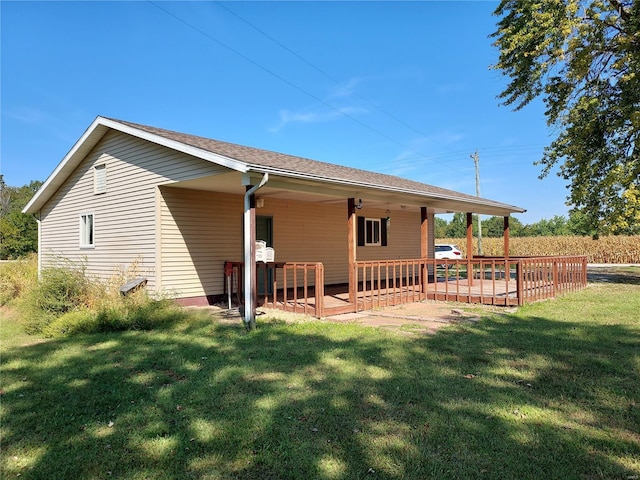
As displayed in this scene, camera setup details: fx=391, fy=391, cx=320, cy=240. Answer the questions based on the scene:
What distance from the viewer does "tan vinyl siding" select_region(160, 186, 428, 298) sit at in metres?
9.19

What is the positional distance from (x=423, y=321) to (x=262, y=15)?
10.0 m

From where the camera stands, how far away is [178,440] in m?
2.88

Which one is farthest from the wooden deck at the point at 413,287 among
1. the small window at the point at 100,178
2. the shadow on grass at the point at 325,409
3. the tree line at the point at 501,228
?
the tree line at the point at 501,228

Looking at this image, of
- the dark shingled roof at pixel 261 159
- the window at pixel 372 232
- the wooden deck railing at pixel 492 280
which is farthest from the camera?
the window at pixel 372 232

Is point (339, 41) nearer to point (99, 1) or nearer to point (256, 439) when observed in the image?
point (99, 1)

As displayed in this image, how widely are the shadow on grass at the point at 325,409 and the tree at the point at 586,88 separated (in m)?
9.65

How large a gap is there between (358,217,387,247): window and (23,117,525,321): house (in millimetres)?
996

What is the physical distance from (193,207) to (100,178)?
11.5 ft

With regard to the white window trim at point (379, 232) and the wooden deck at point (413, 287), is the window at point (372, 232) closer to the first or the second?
the white window trim at point (379, 232)

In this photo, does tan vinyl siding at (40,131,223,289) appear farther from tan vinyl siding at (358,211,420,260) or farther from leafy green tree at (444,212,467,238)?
leafy green tree at (444,212,467,238)

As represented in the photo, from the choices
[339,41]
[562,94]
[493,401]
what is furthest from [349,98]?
[493,401]

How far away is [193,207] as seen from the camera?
957 centimetres

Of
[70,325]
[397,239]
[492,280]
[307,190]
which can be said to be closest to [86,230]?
[70,325]

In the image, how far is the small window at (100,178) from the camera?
35.6 ft
